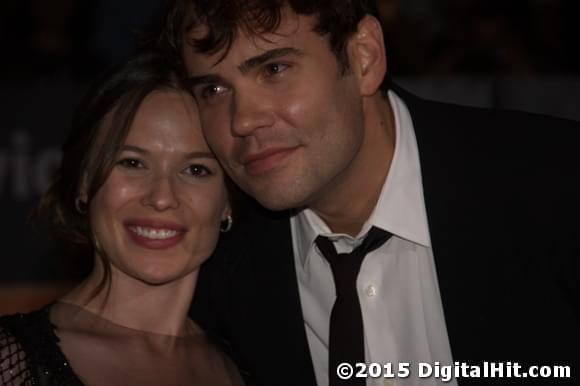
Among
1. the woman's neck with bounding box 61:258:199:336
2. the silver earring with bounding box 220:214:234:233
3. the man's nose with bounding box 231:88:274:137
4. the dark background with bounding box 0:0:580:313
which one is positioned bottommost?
the woman's neck with bounding box 61:258:199:336

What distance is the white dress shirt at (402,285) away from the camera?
3.14m

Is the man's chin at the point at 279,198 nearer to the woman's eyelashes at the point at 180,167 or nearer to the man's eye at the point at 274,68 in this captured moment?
the woman's eyelashes at the point at 180,167

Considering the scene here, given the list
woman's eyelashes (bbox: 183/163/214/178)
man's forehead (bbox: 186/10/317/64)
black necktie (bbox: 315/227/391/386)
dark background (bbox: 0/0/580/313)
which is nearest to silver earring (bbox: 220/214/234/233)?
woman's eyelashes (bbox: 183/163/214/178)

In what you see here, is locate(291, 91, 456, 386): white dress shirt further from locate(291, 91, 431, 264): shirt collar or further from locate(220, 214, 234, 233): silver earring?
locate(220, 214, 234, 233): silver earring

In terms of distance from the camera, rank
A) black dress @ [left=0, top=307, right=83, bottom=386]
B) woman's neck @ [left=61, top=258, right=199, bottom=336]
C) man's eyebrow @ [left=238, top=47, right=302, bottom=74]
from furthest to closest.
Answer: woman's neck @ [left=61, top=258, right=199, bottom=336] → man's eyebrow @ [left=238, top=47, right=302, bottom=74] → black dress @ [left=0, top=307, right=83, bottom=386]

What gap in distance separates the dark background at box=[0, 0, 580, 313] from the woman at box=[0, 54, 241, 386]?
91 cm

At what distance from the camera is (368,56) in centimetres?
337

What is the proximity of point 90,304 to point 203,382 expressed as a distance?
1.58 feet

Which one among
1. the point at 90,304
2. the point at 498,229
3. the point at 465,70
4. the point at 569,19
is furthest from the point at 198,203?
the point at 569,19

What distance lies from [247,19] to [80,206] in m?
0.93

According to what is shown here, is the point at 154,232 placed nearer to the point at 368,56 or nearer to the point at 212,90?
the point at 212,90

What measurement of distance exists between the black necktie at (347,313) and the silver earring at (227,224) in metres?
0.42

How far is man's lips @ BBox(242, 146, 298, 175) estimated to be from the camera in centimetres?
310

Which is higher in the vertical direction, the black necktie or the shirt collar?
the shirt collar
